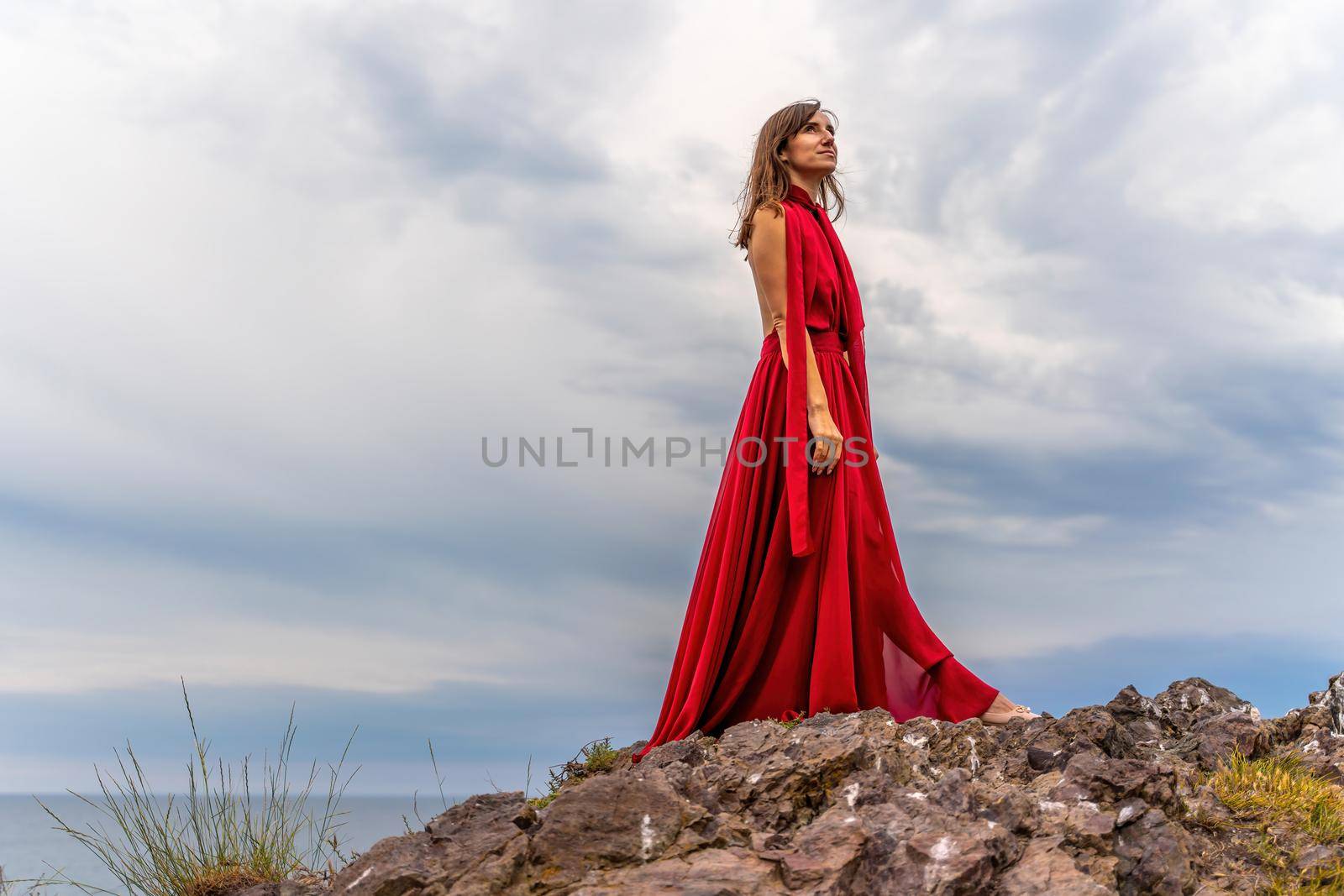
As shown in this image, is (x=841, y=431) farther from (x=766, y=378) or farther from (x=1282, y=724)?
(x=1282, y=724)

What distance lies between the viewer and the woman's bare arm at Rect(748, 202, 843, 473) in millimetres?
5023

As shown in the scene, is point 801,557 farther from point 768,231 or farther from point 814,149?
point 814,149

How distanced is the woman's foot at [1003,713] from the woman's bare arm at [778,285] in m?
1.35

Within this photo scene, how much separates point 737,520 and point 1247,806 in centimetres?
246

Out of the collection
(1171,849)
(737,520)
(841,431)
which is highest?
(841,431)

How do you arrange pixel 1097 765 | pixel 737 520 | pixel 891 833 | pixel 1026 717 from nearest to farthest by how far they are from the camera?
pixel 891 833, pixel 1097 765, pixel 1026 717, pixel 737 520

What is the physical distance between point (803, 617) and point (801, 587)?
0.48ft

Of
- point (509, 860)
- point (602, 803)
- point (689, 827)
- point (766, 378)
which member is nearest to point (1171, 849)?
point (689, 827)

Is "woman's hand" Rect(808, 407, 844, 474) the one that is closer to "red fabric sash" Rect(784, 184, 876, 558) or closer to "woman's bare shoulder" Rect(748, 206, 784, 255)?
"red fabric sash" Rect(784, 184, 876, 558)

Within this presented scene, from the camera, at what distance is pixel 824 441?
495cm

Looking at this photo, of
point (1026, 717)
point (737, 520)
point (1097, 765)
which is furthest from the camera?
point (737, 520)

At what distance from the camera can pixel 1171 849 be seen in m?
2.99

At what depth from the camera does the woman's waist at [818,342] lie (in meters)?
5.35

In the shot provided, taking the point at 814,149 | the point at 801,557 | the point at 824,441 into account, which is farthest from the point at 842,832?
the point at 814,149
